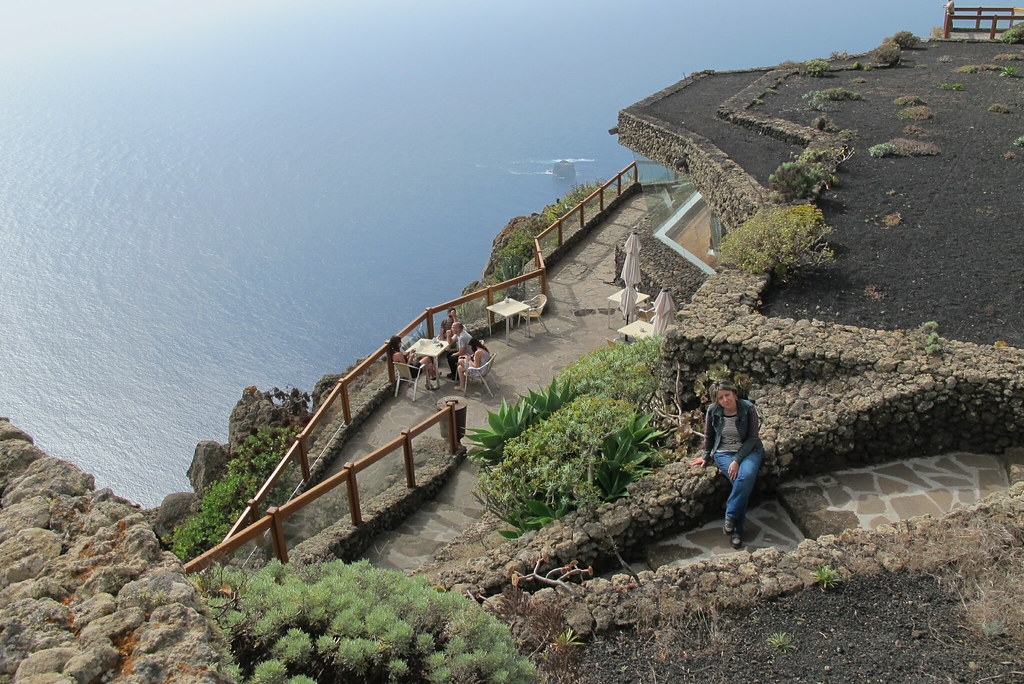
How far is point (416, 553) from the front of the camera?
988 centimetres

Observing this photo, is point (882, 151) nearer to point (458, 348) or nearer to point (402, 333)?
point (458, 348)

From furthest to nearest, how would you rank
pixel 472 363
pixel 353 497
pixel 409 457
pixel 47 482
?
pixel 472 363, pixel 409 457, pixel 353 497, pixel 47 482

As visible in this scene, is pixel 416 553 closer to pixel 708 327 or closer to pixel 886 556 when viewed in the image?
pixel 708 327

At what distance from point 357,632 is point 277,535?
192 inches

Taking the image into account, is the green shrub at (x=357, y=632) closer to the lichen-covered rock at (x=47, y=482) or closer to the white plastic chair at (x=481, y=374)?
the lichen-covered rock at (x=47, y=482)

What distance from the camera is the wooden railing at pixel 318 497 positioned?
815 cm

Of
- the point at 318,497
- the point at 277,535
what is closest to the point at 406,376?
the point at 318,497

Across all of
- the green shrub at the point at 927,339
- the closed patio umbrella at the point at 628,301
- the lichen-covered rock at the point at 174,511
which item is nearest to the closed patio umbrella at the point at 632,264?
the closed patio umbrella at the point at 628,301

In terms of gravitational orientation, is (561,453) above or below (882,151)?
below

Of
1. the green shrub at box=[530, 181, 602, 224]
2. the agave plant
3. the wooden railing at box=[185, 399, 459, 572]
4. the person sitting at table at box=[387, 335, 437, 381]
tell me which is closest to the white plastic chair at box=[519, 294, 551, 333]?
the person sitting at table at box=[387, 335, 437, 381]

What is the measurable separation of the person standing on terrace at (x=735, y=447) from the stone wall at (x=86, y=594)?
517 cm

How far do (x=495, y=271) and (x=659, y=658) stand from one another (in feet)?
63.9

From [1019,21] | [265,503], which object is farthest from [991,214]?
[1019,21]

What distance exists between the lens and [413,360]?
14398 mm
